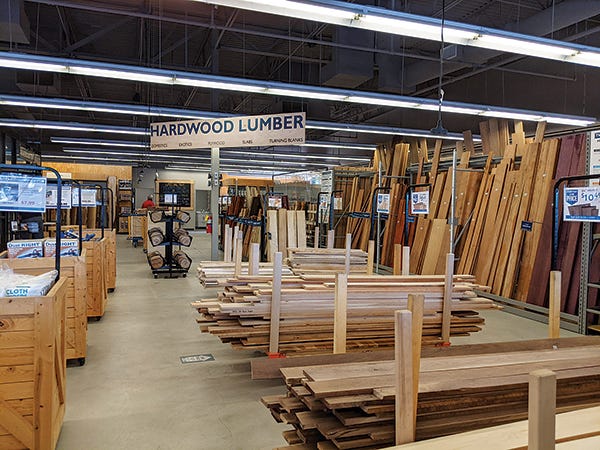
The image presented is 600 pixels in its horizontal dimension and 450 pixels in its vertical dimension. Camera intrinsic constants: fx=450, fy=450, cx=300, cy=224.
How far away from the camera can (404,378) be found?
1.66 metres

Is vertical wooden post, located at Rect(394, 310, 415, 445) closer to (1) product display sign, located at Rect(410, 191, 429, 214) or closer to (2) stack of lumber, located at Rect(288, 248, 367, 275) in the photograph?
(2) stack of lumber, located at Rect(288, 248, 367, 275)

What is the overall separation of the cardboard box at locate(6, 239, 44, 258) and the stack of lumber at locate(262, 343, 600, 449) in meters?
2.94

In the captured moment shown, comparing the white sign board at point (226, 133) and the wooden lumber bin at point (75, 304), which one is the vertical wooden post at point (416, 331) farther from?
the white sign board at point (226, 133)

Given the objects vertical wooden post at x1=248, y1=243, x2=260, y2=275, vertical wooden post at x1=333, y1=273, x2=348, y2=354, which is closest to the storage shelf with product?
vertical wooden post at x1=248, y1=243, x2=260, y2=275

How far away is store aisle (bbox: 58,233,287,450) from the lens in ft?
10.1

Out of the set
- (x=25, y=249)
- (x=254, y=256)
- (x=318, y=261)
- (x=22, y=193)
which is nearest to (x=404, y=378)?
(x=22, y=193)

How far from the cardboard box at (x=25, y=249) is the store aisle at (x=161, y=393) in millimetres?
1163

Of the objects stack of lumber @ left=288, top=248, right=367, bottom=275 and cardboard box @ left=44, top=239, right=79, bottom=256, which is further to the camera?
stack of lumber @ left=288, top=248, right=367, bottom=275

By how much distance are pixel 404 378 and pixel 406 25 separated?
4054mm

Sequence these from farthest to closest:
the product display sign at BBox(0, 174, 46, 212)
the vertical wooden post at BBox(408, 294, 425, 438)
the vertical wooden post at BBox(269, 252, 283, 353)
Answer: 1. the vertical wooden post at BBox(269, 252, 283, 353)
2. the product display sign at BBox(0, 174, 46, 212)
3. the vertical wooden post at BBox(408, 294, 425, 438)

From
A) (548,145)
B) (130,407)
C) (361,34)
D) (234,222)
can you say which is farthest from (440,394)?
(234,222)

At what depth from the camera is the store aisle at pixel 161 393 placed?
3072 millimetres

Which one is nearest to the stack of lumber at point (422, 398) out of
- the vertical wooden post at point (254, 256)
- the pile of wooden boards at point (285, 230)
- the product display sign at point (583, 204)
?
the vertical wooden post at point (254, 256)

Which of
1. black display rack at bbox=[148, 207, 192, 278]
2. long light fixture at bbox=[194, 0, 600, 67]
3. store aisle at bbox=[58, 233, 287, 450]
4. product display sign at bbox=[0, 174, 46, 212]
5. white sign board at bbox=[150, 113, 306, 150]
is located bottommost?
store aisle at bbox=[58, 233, 287, 450]
